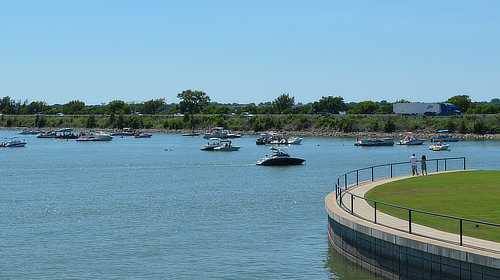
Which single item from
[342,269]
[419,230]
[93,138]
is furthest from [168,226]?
[93,138]

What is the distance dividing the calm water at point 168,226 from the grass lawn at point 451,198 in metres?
3.65

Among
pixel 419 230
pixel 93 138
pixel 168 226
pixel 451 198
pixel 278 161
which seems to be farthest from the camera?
pixel 93 138

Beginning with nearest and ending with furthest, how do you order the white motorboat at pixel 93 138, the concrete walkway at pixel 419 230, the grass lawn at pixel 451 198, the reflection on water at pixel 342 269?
1. the concrete walkway at pixel 419 230
2. the grass lawn at pixel 451 198
3. the reflection on water at pixel 342 269
4. the white motorboat at pixel 93 138

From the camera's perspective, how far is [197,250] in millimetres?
32438

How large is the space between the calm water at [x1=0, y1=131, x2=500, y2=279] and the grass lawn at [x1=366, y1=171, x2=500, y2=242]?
3.65 meters

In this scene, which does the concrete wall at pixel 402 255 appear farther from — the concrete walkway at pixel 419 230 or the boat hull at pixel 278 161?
the boat hull at pixel 278 161

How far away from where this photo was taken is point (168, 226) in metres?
39.2

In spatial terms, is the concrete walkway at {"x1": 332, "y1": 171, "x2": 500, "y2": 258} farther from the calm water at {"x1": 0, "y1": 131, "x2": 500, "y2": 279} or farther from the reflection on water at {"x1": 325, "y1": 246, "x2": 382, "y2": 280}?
the calm water at {"x1": 0, "y1": 131, "x2": 500, "y2": 279}

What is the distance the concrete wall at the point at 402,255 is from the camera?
65.7 ft

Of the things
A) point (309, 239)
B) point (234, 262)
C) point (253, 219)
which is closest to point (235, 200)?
point (253, 219)

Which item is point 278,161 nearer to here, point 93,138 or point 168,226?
point 168,226

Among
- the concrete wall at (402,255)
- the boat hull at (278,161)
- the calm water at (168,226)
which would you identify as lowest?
the calm water at (168,226)

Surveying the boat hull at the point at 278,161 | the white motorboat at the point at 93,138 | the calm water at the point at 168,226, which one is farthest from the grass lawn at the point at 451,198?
the white motorboat at the point at 93,138

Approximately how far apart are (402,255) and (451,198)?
10.0 m
